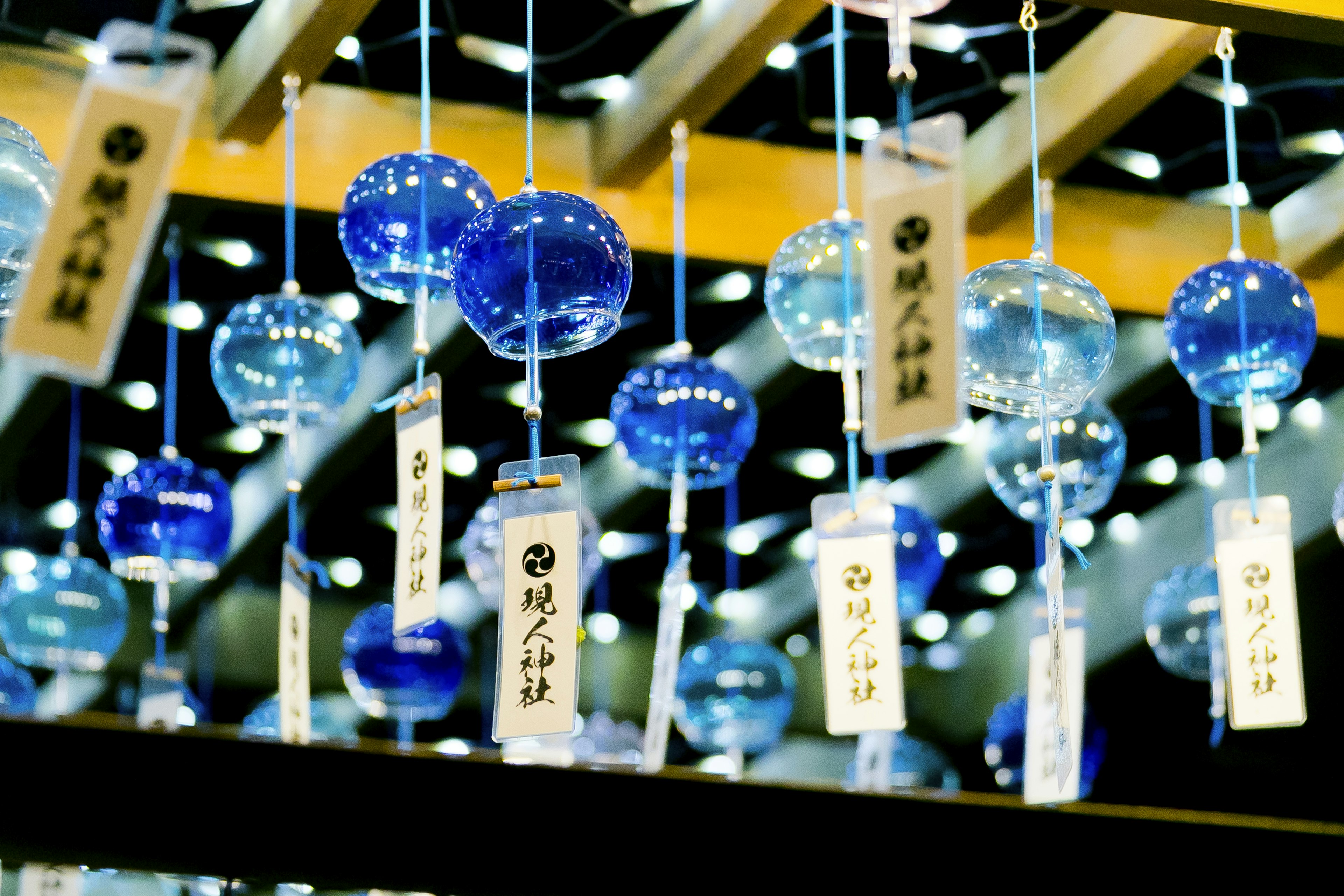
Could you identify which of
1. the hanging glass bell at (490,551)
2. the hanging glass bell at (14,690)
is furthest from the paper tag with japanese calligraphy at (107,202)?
the hanging glass bell at (14,690)

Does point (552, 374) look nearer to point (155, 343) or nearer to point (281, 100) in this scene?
point (155, 343)

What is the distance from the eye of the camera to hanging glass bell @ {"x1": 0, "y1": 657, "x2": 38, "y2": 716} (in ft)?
19.0

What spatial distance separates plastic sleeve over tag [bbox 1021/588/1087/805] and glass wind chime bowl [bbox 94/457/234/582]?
1.91m

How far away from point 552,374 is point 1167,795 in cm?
330

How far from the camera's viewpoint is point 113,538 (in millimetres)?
4566

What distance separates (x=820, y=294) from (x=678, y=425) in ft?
2.42

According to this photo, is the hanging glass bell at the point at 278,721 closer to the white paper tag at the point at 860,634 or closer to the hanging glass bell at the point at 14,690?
the hanging glass bell at the point at 14,690

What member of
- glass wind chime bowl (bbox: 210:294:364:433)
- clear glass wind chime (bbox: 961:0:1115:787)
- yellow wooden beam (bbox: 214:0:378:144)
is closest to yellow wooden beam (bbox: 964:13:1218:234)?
clear glass wind chime (bbox: 961:0:1115:787)

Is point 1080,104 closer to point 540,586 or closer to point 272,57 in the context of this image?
point 272,57

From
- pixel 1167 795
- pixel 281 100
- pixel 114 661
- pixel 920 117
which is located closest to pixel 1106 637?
pixel 1167 795

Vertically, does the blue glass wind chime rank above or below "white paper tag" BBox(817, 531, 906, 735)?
above

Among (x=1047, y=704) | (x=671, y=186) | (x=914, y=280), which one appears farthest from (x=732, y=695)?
(x=914, y=280)

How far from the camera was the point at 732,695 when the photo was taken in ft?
18.0

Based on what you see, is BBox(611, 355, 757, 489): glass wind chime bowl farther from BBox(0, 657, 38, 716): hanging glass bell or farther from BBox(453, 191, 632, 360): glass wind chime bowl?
BBox(0, 657, 38, 716): hanging glass bell
